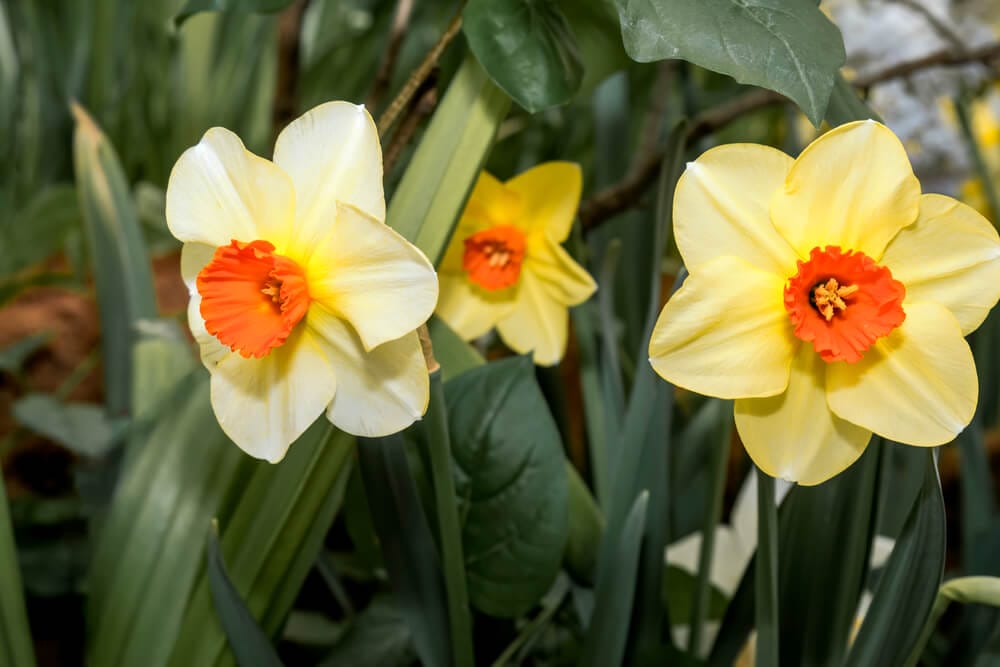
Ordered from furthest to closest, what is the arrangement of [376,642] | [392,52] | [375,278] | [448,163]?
[392,52]
[376,642]
[448,163]
[375,278]

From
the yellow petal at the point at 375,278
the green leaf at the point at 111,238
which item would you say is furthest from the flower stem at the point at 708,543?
the green leaf at the point at 111,238

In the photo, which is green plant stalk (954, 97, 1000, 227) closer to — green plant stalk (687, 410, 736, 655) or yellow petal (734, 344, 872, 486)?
green plant stalk (687, 410, 736, 655)

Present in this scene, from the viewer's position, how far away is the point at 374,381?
369 millimetres

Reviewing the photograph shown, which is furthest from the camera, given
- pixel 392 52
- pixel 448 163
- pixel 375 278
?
pixel 392 52

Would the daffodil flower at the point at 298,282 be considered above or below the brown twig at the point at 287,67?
above

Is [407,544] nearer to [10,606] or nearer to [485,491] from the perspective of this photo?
[485,491]

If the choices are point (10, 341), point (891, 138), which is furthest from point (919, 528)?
point (10, 341)

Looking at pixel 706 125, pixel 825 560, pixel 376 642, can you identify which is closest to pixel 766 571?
pixel 825 560

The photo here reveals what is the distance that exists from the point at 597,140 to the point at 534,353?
1.27ft

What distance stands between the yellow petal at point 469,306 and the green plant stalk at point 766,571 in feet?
0.66

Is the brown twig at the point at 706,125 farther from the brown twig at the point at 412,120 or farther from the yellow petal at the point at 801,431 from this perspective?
the yellow petal at the point at 801,431

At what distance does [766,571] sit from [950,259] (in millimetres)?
187

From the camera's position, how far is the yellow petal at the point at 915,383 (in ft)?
1.14

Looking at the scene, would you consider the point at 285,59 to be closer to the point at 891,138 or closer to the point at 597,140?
the point at 597,140
